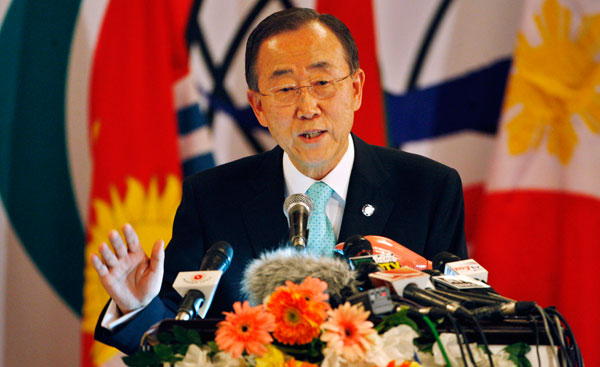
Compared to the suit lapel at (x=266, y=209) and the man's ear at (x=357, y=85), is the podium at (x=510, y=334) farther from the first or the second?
the man's ear at (x=357, y=85)

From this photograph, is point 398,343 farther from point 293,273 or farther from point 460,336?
point 293,273

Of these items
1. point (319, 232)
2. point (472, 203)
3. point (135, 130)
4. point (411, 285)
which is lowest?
point (472, 203)

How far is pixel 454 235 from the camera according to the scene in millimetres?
2205

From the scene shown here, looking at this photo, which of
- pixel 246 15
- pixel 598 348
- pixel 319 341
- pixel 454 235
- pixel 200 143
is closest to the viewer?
pixel 319 341

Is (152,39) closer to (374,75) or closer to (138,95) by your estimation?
(138,95)

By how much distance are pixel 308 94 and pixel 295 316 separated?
1.11 m

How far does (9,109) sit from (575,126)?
2.85 m

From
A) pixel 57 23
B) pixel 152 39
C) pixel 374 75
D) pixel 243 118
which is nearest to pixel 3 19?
pixel 57 23

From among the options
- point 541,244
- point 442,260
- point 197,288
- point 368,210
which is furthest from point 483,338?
point 541,244

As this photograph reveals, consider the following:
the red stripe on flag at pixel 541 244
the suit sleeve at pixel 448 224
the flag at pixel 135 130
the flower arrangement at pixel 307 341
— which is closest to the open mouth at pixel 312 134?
the suit sleeve at pixel 448 224

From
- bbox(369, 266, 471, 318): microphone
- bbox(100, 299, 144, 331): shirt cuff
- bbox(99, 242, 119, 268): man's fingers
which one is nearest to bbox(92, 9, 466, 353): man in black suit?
bbox(100, 299, 144, 331): shirt cuff

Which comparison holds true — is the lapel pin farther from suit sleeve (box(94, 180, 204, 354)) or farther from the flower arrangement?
the flower arrangement

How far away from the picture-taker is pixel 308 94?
2107 millimetres

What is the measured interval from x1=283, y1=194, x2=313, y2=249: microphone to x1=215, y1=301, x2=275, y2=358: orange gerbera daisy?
377 millimetres
